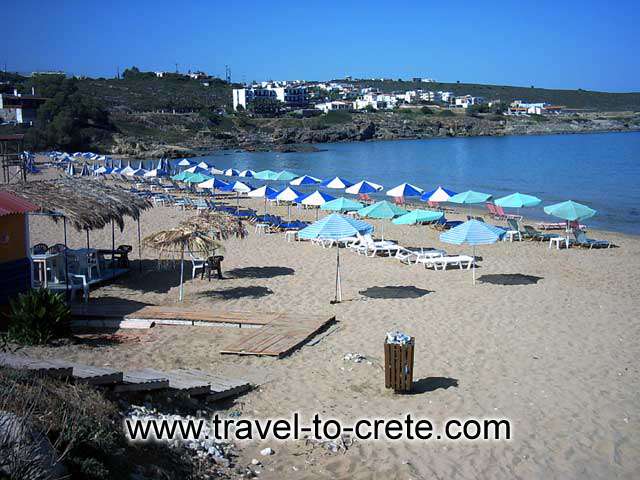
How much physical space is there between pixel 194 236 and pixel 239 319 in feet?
6.58

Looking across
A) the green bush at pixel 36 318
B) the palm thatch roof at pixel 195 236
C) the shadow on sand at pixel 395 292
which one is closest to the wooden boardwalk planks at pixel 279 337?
the palm thatch roof at pixel 195 236

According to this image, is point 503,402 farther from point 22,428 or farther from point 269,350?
point 22,428

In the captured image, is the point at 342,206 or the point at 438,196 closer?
the point at 342,206

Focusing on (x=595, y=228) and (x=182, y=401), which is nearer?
(x=182, y=401)

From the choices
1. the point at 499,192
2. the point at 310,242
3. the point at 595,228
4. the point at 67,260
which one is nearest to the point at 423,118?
the point at 499,192

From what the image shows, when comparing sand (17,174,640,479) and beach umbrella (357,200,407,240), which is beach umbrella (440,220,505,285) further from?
beach umbrella (357,200,407,240)

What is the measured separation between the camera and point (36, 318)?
29.1 feet

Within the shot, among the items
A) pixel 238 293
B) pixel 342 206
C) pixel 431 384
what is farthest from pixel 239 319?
pixel 342 206

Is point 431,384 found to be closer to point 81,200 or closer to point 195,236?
point 195,236

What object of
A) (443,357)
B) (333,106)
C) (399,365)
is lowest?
(443,357)

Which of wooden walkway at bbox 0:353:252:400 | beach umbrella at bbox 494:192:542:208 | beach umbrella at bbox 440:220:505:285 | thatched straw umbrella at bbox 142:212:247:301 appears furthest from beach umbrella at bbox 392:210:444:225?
wooden walkway at bbox 0:353:252:400

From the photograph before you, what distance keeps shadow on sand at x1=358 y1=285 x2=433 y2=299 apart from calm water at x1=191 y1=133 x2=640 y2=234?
1619cm

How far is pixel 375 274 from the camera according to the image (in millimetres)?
14664

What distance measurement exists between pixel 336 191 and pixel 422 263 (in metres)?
23.8
